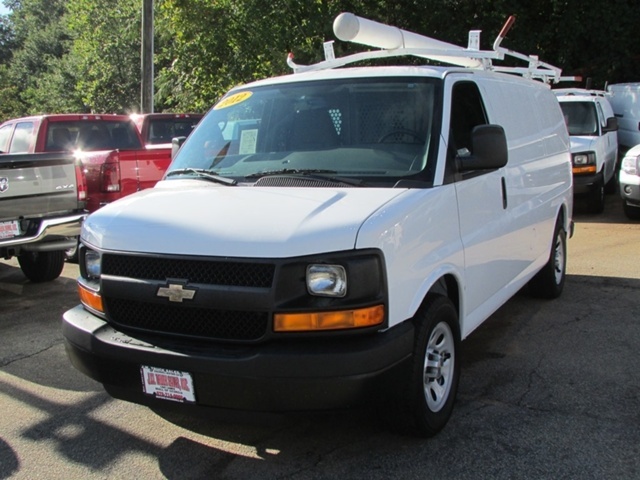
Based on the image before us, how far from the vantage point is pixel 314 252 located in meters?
2.90

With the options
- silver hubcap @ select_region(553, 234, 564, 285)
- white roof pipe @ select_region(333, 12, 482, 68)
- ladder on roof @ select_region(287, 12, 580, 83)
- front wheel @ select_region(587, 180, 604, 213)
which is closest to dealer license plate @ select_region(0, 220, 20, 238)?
ladder on roof @ select_region(287, 12, 580, 83)

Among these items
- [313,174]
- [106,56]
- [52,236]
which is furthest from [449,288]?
[106,56]

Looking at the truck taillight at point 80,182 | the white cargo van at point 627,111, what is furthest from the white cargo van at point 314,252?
the white cargo van at point 627,111

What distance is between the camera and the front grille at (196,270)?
2940 mm

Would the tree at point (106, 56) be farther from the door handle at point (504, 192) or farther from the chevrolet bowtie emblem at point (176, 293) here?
the chevrolet bowtie emblem at point (176, 293)

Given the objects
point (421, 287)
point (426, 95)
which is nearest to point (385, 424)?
point (421, 287)

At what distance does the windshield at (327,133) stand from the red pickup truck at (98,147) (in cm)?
352

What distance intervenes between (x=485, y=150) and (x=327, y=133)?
37.3 inches

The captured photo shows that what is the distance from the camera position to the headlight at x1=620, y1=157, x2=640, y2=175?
33.0 feet

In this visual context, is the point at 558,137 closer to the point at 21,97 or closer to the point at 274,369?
the point at 274,369

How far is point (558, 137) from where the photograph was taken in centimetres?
636

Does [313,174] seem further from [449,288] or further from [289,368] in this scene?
[289,368]

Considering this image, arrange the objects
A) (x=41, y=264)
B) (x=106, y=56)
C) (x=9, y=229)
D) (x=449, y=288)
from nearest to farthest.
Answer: (x=449, y=288) → (x=9, y=229) → (x=41, y=264) → (x=106, y=56)

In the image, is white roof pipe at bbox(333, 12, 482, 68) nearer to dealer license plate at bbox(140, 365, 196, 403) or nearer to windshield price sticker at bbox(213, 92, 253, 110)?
windshield price sticker at bbox(213, 92, 253, 110)
